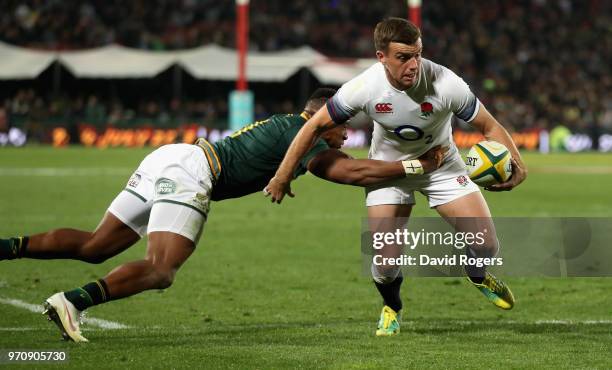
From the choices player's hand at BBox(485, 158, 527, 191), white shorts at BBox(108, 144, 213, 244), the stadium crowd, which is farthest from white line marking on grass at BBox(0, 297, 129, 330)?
the stadium crowd

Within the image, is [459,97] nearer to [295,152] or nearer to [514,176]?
[514,176]

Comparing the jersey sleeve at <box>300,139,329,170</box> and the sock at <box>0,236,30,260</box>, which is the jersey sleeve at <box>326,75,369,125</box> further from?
the sock at <box>0,236,30,260</box>

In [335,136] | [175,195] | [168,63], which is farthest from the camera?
[168,63]

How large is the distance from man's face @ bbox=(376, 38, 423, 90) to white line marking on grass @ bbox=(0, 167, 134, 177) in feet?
61.0

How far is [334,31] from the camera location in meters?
43.9

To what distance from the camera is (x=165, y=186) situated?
24.6 ft

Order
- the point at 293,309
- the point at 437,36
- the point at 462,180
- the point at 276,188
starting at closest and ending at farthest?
1. the point at 276,188
2. the point at 462,180
3. the point at 293,309
4. the point at 437,36

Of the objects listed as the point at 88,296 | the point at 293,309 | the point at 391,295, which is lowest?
the point at 293,309

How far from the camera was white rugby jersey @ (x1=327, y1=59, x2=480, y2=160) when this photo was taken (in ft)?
25.5

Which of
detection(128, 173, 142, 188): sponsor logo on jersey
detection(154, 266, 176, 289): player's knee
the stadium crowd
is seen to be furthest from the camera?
the stadium crowd

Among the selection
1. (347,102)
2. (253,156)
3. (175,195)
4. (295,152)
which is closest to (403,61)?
(347,102)

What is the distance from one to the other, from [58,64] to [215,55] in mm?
5303

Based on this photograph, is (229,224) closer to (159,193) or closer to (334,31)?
(159,193)

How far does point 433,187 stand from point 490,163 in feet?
2.13
